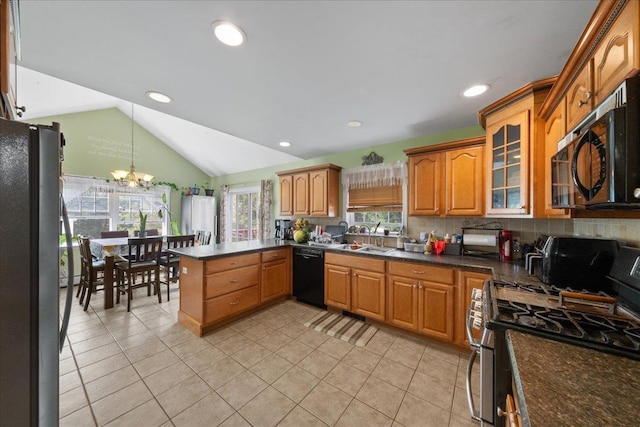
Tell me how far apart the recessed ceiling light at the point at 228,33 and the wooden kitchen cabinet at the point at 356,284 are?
231cm

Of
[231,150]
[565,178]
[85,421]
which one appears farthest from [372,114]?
[231,150]

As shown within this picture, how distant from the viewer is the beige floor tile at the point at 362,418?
146 centimetres

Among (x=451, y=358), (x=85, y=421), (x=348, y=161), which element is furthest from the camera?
(x=348, y=161)

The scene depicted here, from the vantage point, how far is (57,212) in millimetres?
843

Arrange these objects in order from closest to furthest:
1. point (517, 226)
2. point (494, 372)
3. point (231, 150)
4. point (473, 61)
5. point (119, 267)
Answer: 1. point (494, 372)
2. point (473, 61)
3. point (517, 226)
4. point (119, 267)
5. point (231, 150)

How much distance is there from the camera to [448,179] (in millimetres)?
2508

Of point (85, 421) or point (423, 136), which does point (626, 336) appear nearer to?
point (423, 136)

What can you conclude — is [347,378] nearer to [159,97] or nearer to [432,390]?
[432,390]

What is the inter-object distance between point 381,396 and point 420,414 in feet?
0.88

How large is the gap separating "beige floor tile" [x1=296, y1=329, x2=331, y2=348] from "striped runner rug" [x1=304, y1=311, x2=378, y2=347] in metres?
0.07

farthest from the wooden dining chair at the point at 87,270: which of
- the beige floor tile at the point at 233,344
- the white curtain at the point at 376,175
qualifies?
the white curtain at the point at 376,175

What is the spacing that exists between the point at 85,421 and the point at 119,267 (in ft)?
7.67

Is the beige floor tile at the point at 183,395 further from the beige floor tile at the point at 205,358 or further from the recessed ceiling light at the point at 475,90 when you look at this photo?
the recessed ceiling light at the point at 475,90

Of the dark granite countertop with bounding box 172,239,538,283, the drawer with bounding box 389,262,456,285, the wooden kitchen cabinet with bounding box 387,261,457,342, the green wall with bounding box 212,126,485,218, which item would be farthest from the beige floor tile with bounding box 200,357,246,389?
the green wall with bounding box 212,126,485,218
